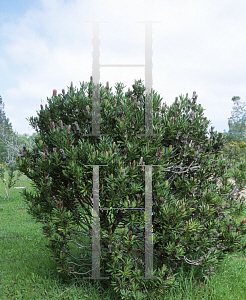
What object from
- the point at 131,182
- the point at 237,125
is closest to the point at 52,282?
the point at 131,182

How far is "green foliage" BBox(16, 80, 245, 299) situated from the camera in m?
3.28

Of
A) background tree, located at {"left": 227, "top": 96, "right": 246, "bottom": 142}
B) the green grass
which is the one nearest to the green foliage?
the green grass

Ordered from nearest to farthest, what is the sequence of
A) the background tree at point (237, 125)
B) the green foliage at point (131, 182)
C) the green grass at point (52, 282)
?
the green foliage at point (131, 182)
the green grass at point (52, 282)
the background tree at point (237, 125)

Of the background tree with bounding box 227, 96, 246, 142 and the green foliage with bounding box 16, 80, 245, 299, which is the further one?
the background tree with bounding box 227, 96, 246, 142

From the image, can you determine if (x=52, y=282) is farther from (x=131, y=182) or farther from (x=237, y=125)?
(x=237, y=125)

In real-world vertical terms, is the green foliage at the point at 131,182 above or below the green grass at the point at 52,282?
above

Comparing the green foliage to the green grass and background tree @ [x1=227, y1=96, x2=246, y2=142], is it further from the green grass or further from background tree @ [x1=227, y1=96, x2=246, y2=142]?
background tree @ [x1=227, y1=96, x2=246, y2=142]

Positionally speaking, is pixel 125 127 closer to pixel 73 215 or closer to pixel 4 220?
pixel 73 215

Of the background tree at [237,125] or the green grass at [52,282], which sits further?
the background tree at [237,125]

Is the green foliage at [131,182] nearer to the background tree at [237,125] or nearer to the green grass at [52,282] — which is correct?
the green grass at [52,282]

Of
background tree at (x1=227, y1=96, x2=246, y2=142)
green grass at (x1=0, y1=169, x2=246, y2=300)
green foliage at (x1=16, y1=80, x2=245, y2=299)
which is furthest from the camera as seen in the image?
background tree at (x1=227, y1=96, x2=246, y2=142)

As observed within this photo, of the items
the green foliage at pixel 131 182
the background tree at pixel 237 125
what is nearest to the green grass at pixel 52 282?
the green foliage at pixel 131 182

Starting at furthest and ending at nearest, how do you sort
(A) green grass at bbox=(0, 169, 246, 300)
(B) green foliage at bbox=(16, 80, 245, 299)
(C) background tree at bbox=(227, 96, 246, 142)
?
(C) background tree at bbox=(227, 96, 246, 142)
(A) green grass at bbox=(0, 169, 246, 300)
(B) green foliage at bbox=(16, 80, 245, 299)

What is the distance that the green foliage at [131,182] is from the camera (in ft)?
10.8
